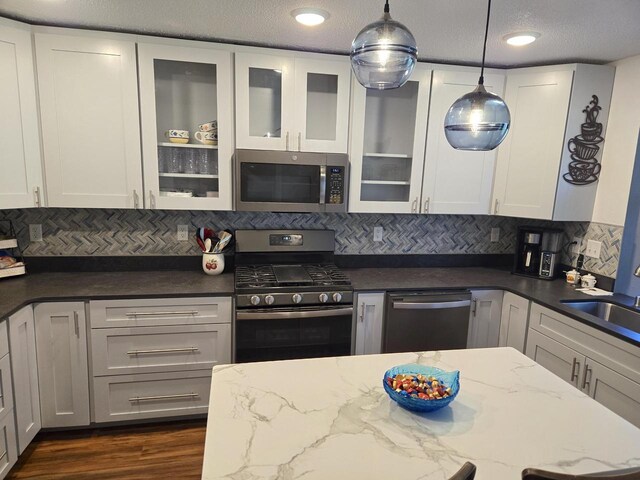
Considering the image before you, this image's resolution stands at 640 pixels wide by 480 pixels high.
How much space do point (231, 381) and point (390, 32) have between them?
3.91 ft

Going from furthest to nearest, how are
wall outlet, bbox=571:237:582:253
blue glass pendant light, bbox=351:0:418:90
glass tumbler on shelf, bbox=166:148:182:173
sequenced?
wall outlet, bbox=571:237:582:253 < glass tumbler on shelf, bbox=166:148:182:173 < blue glass pendant light, bbox=351:0:418:90

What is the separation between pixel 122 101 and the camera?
2289 millimetres

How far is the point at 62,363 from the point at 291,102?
1990mm

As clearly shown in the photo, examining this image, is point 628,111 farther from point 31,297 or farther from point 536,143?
point 31,297

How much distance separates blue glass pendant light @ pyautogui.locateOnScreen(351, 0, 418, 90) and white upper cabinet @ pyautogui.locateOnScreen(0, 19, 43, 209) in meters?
1.98

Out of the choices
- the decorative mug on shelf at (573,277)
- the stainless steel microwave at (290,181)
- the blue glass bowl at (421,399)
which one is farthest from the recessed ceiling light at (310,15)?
the decorative mug on shelf at (573,277)

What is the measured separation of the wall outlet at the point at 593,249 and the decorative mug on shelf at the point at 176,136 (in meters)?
2.74

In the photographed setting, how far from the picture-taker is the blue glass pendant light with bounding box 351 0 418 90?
42.8 inches

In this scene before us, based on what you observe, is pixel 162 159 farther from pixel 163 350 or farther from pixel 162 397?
pixel 162 397

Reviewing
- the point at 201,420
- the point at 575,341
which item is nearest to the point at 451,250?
the point at 575,341

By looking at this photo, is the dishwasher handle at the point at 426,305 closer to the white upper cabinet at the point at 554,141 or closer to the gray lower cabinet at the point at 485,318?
the gray lower cabinet at the point at 485,318

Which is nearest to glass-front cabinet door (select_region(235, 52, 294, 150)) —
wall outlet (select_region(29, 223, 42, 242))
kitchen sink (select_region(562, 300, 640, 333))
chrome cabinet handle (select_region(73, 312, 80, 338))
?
chrome cabinet handle (select_region(73, 312, 80, 338))

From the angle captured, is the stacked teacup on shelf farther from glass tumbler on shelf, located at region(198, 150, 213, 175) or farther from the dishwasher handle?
the dishwasher handle

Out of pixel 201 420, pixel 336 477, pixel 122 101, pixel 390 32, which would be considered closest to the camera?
pixel 336 477
